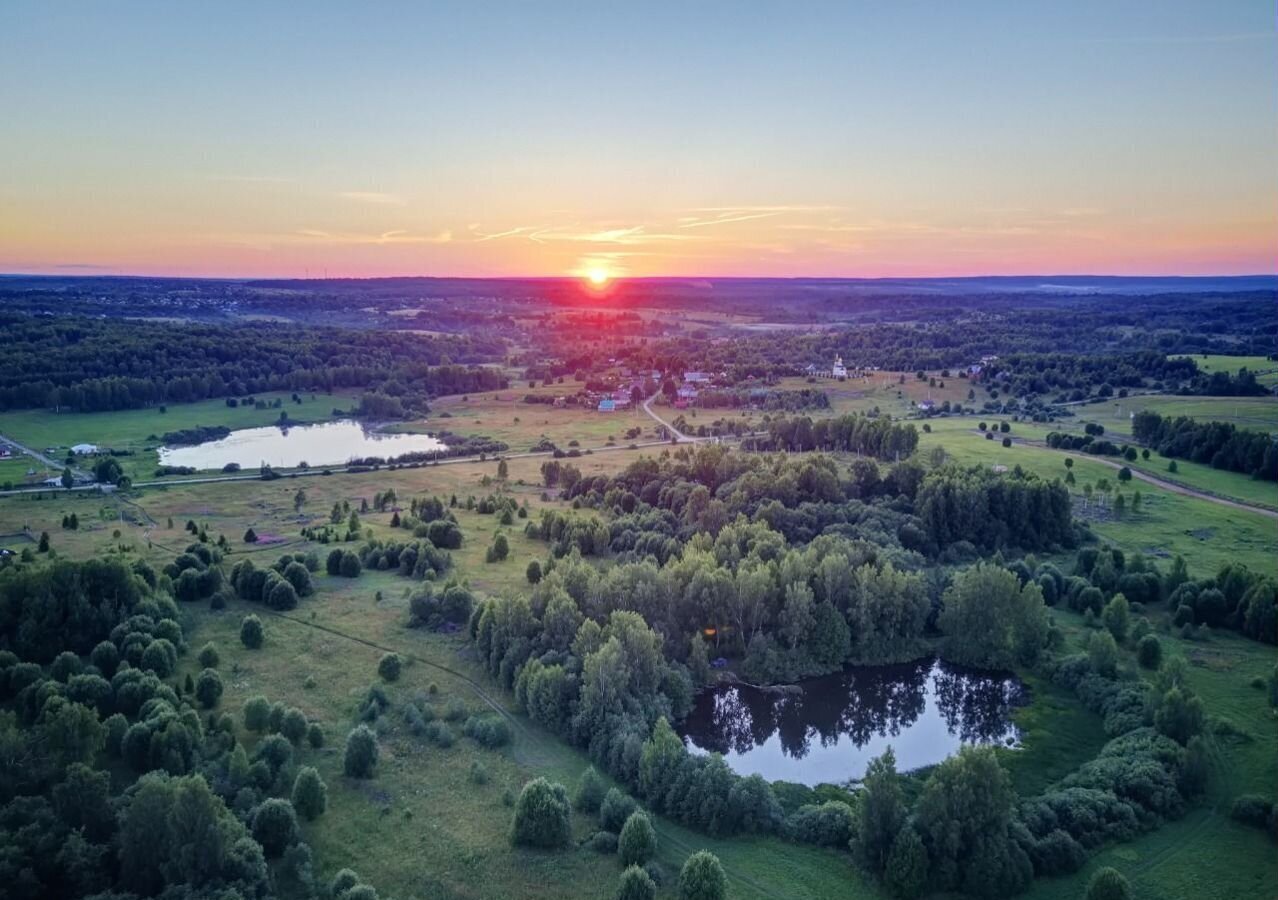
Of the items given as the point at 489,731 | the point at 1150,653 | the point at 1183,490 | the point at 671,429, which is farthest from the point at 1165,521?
the point at 671,429

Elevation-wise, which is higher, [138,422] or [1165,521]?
[138,422]

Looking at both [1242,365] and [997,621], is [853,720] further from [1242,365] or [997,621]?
[1242,365]

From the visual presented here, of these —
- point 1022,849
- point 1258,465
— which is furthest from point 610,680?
A: point 1258,465

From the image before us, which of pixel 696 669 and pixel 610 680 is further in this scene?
pixel 696 669

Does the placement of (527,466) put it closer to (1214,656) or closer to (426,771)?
(426,771)

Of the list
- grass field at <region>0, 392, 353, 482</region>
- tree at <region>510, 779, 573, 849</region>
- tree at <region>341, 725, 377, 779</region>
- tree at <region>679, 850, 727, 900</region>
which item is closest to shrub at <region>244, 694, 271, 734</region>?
tree at <region>341, 725, 377, 779</region>

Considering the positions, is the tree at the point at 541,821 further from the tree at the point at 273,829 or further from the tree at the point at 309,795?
the tree at the point at 273,829

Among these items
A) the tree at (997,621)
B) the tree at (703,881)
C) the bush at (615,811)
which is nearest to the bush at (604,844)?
the bush at (615,811)
